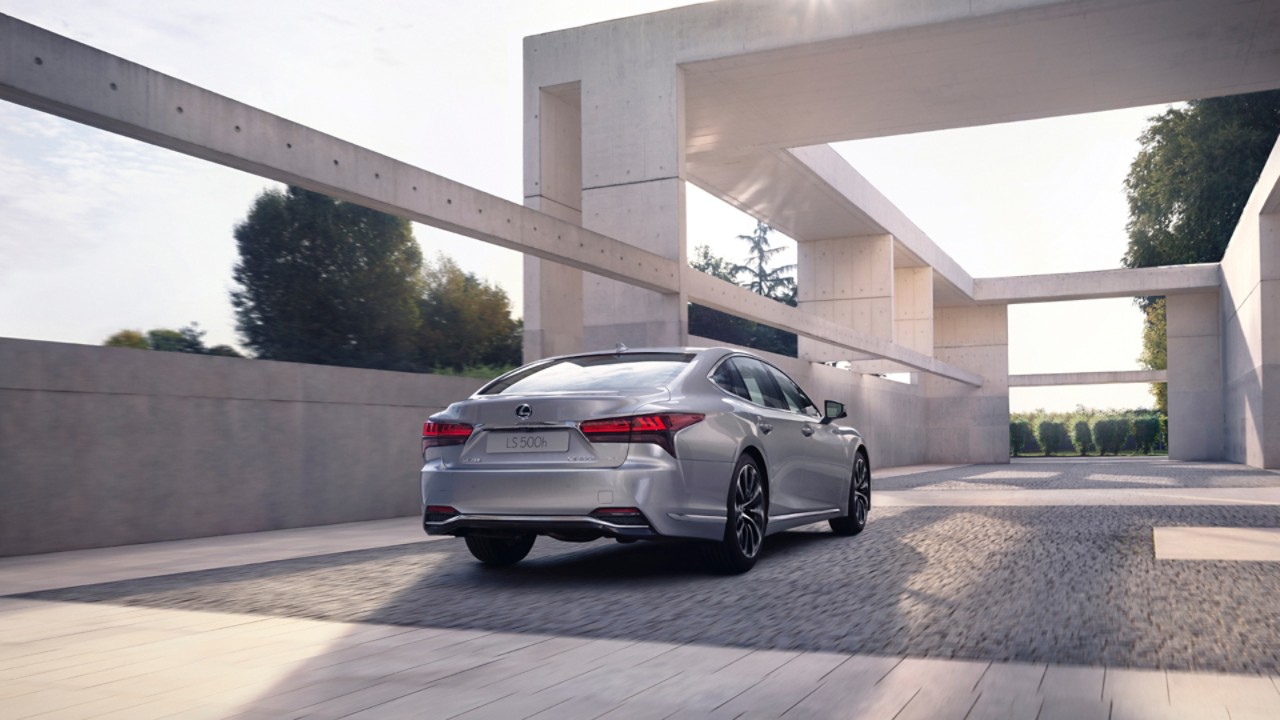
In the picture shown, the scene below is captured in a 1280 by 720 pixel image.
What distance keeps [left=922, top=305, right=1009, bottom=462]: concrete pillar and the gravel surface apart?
30.1m

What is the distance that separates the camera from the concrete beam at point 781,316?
1766 cm

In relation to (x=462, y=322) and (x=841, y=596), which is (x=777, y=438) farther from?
(x=462, y=322)

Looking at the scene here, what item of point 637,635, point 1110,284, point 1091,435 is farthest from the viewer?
point 1091,435

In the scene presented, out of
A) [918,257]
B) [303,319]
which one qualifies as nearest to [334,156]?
[303,319]

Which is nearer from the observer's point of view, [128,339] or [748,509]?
[748,509]

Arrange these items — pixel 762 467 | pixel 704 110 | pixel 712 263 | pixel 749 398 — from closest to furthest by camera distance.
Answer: pixel 762 467 < pixel 749 398 < pixel 704 110 < pixel 712 263

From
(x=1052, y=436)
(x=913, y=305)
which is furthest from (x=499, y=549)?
(x=1052, y=436)

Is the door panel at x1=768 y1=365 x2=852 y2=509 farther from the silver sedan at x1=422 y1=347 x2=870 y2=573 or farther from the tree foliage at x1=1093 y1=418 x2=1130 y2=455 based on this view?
the tree foliage at x1=1093 y1=418 x2=1130 y2=455

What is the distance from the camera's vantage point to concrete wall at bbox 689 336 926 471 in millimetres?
23456

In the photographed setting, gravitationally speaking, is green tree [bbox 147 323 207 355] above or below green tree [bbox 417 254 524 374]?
below

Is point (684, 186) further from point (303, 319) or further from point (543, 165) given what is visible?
point (303, 319)

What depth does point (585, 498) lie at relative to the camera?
5828mm

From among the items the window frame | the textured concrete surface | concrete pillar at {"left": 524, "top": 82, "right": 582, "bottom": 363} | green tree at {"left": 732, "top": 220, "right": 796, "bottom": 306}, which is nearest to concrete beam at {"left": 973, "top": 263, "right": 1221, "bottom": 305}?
concrete pillar at {"left": 524, "top": 82, "right": 582, "bottom": 363}

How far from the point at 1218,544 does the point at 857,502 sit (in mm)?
2639
